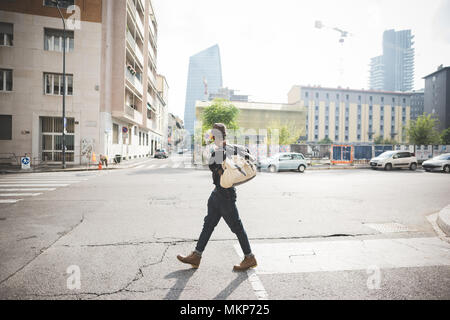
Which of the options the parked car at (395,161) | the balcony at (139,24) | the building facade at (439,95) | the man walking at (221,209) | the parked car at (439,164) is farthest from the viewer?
the building facade at (439,95)

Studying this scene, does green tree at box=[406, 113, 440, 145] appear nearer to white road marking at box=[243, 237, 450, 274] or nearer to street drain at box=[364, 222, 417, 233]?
street drain at box=[364, 222, 417, 233]

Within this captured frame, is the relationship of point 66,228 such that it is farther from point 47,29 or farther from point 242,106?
point 242,106

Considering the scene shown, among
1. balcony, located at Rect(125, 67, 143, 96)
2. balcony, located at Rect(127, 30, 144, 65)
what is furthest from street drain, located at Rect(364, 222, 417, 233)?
balcony, located at Rect(127, 30, 144, 65)

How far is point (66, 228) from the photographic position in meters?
4.82

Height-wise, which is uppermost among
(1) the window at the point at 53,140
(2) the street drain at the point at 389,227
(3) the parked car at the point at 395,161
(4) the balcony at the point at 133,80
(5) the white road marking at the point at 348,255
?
(4) the balcony at the point at 133,80

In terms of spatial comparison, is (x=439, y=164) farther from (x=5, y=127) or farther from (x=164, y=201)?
(x=5, y=127)

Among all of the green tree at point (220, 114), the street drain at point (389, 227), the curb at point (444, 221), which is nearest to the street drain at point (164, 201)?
the street drain at point (389, 227)

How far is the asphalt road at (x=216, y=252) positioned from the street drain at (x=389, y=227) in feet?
0.07

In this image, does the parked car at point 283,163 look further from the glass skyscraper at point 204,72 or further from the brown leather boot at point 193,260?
the glass skyscraper at point 204,72

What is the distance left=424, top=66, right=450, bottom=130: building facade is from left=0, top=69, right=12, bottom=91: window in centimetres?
9659

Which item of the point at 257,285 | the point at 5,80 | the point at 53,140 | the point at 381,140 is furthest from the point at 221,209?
the point at 381,140

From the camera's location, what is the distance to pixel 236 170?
3051mm

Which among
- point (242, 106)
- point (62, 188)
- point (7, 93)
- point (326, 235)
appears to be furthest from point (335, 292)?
point (242, 106)

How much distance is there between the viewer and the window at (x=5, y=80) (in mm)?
20469
